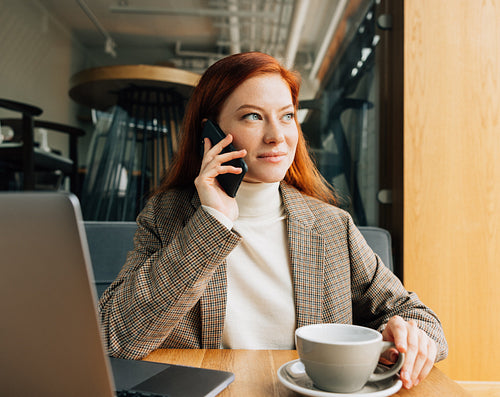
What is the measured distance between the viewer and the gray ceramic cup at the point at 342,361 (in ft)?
1.58

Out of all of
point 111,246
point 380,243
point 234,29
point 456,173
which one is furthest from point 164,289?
point 234,29

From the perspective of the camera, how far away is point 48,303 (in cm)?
35

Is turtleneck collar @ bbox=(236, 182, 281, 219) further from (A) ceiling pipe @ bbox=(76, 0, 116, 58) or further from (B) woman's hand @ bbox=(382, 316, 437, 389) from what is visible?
(A) ceiling pipe @ bbox=(76, 0, 116, 58)

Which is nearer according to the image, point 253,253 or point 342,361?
point 342,361

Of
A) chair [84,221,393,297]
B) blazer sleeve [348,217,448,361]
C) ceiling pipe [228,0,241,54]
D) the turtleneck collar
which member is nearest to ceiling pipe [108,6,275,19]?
ceiling pipe [228,0,241,54]

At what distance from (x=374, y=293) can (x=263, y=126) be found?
0.44 m

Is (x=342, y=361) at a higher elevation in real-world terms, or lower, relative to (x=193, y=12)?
lower

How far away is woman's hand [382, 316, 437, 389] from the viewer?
1.84 feet

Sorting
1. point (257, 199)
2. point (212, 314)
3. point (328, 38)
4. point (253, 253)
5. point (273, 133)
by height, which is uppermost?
point (328, 38)

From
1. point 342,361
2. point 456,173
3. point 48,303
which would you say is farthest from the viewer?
point 456,173

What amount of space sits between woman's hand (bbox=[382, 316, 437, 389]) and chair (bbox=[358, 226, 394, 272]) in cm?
76

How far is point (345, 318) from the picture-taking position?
97 centimetres

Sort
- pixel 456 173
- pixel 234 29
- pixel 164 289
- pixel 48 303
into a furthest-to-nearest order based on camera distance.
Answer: pixel 234 29 → pixel 456 173 → pixel 164 289 → pixel 48 303

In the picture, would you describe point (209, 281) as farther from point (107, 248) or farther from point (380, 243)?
point (380, 243)
